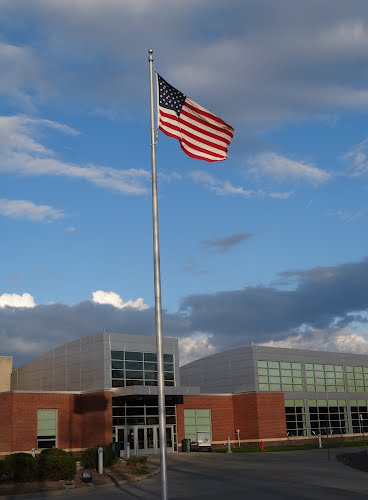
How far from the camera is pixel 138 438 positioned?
51094 mm

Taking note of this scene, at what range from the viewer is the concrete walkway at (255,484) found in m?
22.1

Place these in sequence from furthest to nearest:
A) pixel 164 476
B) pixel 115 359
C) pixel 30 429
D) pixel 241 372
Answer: pixel 241 372 → pixel 115 359 → pixel 30 429 → pixel 164 476

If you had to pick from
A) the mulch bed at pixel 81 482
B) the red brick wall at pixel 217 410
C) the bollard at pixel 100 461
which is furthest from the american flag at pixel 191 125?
the red brick wall at pixel 217 410

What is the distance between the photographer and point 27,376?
62.1m

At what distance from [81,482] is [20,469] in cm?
253

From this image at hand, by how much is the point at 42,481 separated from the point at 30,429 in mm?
21646

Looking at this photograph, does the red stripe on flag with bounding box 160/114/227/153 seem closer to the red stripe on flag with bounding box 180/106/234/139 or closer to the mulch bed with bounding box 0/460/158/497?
the red stripe on flag with bounding box 180/106/234/139

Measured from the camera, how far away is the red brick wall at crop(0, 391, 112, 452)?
4616 cm

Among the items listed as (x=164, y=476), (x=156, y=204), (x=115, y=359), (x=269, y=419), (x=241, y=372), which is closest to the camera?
(x=164, y=476)

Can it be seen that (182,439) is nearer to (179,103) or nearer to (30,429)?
(30,429)

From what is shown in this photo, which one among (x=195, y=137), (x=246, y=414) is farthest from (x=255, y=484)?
(x=246, y=414)

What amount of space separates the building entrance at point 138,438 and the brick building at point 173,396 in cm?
8

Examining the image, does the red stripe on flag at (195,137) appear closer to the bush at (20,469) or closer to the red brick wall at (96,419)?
the bush at (20,469)

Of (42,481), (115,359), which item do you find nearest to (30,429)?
(115,359)
